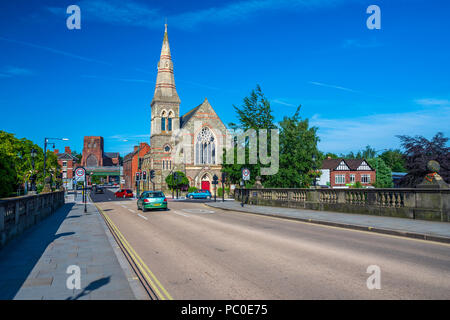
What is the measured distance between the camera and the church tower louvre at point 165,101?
66625mm

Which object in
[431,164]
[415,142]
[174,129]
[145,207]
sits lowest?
[145,207]

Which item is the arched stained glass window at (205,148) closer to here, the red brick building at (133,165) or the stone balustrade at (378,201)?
the red brick building at (133,165)

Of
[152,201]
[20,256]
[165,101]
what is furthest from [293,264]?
[165,101]

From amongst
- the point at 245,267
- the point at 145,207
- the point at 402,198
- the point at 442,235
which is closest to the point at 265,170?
the point at 145,207

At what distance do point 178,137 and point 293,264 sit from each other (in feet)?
197

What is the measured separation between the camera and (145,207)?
24500 mm

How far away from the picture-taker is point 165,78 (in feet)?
221

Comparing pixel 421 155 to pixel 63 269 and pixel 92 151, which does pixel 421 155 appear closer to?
pixel 63 269

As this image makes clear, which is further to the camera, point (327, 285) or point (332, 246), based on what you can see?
point (332, 246)

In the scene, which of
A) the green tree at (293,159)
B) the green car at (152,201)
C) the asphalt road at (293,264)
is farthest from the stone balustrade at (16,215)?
the green tree at (293,159)

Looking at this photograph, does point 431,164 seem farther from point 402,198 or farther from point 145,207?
point 145,207
